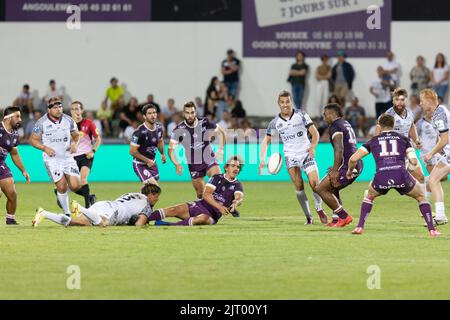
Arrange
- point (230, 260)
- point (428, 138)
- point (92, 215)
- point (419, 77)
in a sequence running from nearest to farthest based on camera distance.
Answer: point (230, 260), point (92, 215), point (428, 138), point (419, 77)

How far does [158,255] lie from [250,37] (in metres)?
20.1

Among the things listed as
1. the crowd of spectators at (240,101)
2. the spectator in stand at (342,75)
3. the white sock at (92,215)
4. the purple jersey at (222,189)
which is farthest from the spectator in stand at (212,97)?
the white sock at (92,215)

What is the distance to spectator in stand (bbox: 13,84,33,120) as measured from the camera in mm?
32156

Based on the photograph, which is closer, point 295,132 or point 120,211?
point 120,211

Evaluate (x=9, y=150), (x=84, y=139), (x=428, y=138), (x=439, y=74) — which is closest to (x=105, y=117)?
(x=439, y=74)

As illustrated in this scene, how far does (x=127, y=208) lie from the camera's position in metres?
16.8

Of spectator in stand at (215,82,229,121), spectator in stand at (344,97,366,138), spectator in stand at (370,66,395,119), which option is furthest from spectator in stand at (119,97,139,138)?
spectator in stand at (370,66,395,119)

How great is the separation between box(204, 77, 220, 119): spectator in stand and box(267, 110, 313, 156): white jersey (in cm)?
1343

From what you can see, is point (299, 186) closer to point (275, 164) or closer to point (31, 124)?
point (275, 164)

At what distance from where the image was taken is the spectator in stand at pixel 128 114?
31109mm

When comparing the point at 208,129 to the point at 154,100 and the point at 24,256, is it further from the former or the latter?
the point at 154,100

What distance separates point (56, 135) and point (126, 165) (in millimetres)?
10907

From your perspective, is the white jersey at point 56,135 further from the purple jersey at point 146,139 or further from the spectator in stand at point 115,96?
the spectator in stand at point 115,96

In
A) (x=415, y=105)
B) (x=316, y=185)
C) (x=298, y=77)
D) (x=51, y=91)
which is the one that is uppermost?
(x=298, y=77)
